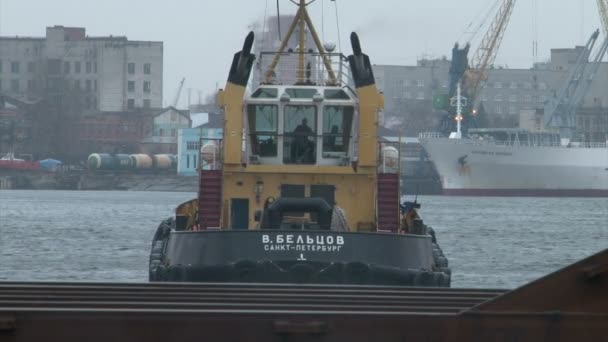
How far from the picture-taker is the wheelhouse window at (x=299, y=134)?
17188 millimetres

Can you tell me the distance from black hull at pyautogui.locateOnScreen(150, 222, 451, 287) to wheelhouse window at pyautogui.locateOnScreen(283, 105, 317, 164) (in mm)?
3078

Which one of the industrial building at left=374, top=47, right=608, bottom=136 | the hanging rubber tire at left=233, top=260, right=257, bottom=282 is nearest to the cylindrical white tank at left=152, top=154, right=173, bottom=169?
the industrial building at left=374, top=47, right=608, bottom=136

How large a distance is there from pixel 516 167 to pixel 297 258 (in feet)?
292

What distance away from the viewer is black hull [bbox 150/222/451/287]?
14.0 meters

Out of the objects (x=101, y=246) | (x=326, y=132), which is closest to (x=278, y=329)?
(x=326, y=132)

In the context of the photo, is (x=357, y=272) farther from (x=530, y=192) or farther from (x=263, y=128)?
(x=530, y=192)

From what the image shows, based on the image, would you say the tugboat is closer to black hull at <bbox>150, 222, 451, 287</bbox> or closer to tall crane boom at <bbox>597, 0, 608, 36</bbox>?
black hull at <bbox>150, 222, 451, 287</bbox>

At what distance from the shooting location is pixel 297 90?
17.5 m

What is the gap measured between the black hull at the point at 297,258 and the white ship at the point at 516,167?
88612 mm

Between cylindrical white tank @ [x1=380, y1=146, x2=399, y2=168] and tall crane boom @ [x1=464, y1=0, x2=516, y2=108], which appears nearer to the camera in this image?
cylindrical white tank @ [x1=380, y1=146, x2=399, y2=168]

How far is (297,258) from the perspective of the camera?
14.0 meters

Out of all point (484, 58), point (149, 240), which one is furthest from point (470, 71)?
point (149, 240)

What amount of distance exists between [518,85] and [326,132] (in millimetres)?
151504

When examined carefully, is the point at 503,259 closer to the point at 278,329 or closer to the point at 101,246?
the point at 101,246
